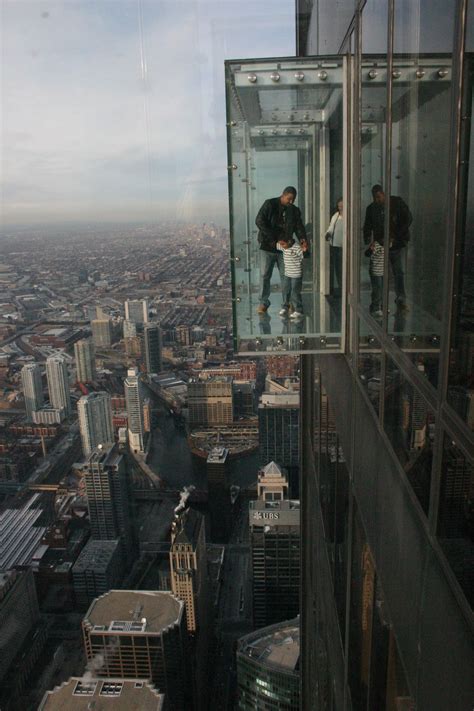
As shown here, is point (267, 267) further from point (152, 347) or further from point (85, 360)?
point (85, 360)

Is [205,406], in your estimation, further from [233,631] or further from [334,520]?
[334,520]

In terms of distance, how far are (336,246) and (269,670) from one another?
203 inches

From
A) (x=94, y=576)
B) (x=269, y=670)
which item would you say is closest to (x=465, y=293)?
(x=269, y=670)

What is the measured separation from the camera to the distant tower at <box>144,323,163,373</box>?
747 centimetres

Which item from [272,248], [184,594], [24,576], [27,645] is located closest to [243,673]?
[184,594]

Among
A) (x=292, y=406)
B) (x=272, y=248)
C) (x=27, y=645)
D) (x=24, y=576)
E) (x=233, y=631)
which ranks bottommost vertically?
(x=233, y=631)

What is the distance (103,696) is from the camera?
4.97 meters

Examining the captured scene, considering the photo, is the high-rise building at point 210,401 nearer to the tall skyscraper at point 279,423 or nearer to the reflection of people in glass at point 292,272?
the tall skyscraper at point 279,423

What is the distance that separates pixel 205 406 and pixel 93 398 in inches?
59.1

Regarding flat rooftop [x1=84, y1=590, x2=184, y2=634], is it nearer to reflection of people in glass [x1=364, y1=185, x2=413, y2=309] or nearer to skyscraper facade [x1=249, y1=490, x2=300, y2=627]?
skyscraper facade [x1=249, y1=490, x2=300, y2=627]

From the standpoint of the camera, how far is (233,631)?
671cm

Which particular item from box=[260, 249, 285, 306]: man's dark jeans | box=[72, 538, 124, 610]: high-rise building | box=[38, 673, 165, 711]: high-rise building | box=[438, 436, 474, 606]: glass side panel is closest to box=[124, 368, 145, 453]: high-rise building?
box=[72, 538, 124, 610]: high-rise building

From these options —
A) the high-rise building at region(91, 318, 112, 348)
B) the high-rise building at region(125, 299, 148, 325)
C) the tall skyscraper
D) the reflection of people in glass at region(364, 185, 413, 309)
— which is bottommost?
the tall skyscraper

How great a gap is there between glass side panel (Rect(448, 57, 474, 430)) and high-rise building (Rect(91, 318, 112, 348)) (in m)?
7.26
